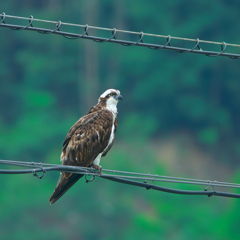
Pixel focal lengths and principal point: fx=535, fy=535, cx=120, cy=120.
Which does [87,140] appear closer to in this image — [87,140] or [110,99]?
[87,140]

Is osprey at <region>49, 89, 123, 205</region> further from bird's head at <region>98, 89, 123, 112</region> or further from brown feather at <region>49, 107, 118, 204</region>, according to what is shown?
bird's head at <region>98, 89, 123, 112</region>

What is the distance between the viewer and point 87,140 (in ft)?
22.2

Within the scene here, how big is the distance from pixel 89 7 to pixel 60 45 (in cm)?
233

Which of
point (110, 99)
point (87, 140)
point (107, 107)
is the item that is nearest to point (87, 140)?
point (87, 140)

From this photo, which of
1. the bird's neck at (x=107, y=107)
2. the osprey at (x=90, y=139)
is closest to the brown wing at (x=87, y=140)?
the osprey at (x=90, y=139)

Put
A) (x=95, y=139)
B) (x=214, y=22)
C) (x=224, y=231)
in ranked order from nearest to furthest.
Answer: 1. (x=95, y=139)
2. (x=224, y=231)
3. (x=214, y=22)

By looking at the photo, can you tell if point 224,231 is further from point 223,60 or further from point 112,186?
point 223,60

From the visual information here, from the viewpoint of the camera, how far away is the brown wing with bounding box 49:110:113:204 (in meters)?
6.73

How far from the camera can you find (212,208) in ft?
76.4

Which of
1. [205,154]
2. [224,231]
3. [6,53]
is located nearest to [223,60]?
[205,154]

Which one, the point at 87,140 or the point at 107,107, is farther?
the point at 107,107

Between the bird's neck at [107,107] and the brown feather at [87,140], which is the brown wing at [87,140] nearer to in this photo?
the brown feather at [87,140]

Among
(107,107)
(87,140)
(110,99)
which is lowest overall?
(87,140)

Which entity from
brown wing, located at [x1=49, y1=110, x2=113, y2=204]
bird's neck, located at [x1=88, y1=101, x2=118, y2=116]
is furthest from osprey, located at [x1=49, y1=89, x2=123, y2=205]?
bird's neck, located at [x1=88, y1=101, x2=118, y2=116]
